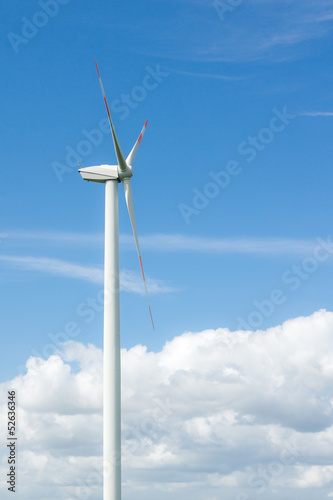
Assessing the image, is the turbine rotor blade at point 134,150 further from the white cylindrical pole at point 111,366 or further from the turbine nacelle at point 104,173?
the white cylindrical pole at point 111,366

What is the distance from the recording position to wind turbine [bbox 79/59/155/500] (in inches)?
1332

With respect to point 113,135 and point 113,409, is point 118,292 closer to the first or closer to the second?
point 113,409

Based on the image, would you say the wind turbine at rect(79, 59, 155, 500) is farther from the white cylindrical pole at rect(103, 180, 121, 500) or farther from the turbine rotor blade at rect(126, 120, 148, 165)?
the turbine rotor blade at rect(126, 120, 148, 165)

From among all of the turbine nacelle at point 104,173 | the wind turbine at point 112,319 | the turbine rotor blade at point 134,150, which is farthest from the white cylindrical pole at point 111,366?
the turbine rotor blade at point 134,150

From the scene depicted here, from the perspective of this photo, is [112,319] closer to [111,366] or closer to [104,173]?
[111,366]

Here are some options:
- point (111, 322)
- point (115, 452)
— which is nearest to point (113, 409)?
point (115, 452)

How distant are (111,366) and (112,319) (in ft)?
8.14

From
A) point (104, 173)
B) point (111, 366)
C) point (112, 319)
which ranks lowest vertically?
point (111, 366)

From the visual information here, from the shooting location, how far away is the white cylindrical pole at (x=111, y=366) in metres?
33.7

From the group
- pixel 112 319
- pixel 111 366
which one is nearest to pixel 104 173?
pixel 112 319

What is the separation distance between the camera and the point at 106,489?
33.7 meters

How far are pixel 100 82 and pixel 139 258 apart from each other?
422 inches

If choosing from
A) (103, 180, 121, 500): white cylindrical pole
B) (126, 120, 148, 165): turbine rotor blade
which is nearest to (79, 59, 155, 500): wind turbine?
(103, 180, 121, 500): white cylindrical pole

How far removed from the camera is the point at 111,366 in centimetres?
3497
